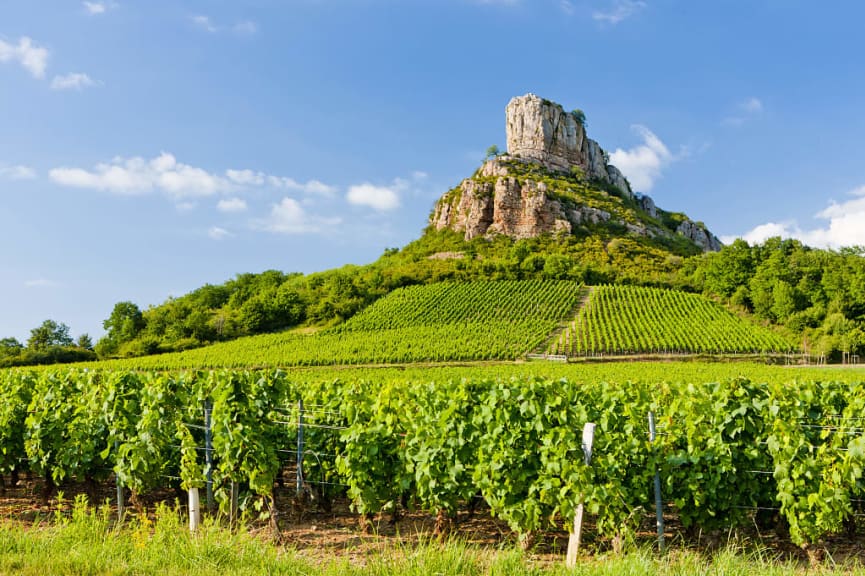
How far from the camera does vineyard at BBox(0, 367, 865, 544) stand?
571 centimetres

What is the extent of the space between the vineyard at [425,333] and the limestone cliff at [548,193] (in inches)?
1124

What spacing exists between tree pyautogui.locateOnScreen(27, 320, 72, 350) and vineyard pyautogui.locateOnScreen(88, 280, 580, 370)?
65.0 feet

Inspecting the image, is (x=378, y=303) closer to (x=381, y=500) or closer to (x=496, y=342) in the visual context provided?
(x=496, y=342)

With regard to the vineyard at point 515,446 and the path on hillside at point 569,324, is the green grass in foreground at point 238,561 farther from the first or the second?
the path on hillside at point 569,324

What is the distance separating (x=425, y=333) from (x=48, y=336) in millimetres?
46751

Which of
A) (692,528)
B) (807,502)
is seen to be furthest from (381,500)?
(807,502)

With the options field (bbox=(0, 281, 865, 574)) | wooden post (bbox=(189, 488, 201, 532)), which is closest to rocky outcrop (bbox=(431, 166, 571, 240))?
field (bbox=(0, 281, 865, 574))

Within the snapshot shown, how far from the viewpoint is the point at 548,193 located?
307ft

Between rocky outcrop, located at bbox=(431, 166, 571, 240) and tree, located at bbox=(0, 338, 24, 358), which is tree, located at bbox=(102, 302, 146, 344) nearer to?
tree, located at bbox=(0, 338, 24, 358)

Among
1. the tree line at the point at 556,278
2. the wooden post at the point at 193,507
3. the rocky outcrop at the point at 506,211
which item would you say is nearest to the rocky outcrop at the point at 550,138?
the rocky outcrop at the point at 506,211

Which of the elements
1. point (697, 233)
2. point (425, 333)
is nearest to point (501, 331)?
point (425, 333)

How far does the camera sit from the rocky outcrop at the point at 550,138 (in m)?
122

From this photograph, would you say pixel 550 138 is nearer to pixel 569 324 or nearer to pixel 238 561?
pixel 569 324

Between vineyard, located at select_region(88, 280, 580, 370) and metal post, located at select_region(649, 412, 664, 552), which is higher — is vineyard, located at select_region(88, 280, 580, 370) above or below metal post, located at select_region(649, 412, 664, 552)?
above
